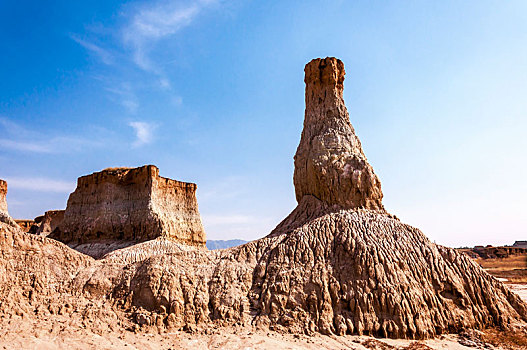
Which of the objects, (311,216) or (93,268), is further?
(311,216)

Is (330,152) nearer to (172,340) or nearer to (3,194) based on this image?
(172,340)

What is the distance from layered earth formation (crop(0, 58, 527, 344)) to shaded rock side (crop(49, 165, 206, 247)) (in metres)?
19.9

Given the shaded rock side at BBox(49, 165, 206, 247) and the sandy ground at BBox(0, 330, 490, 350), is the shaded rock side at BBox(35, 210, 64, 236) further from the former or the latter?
the sandy ground at BBox(0, 330, 490, 350)

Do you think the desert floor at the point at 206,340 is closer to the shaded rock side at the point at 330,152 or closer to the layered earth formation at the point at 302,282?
the layered earth formation at the point at 302,282

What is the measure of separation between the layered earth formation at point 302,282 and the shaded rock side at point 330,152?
9 cm

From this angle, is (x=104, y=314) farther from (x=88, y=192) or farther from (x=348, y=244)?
(x=88, y=192)

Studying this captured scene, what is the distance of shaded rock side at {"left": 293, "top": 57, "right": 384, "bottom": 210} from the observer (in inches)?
686

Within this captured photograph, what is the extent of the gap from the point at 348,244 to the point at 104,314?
8.49m

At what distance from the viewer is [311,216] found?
17516 millimetres

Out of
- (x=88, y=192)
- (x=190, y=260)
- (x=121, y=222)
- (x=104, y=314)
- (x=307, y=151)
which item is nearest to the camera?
(x=104, y=314)

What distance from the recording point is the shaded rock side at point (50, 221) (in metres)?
48.3

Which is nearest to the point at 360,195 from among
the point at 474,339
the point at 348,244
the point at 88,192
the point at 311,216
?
the point at 311,216

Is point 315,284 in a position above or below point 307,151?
below

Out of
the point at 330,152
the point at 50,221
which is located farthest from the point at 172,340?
the point at 50,221
